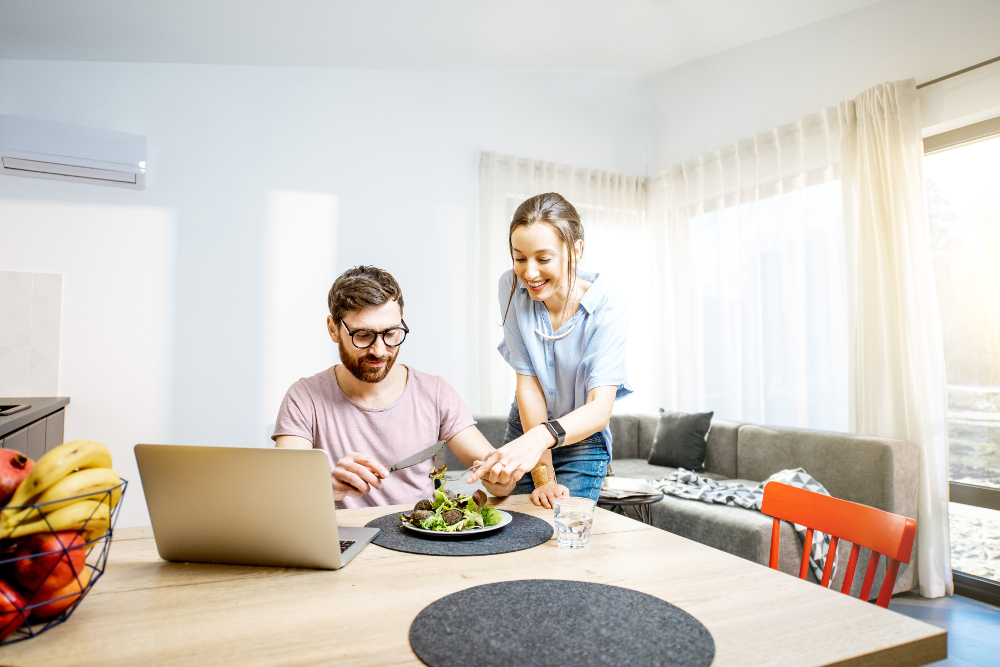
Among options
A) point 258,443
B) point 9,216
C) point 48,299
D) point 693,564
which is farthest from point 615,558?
point 9,216

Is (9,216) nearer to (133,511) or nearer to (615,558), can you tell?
(133,511)

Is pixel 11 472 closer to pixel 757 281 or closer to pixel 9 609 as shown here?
pixel 9 609

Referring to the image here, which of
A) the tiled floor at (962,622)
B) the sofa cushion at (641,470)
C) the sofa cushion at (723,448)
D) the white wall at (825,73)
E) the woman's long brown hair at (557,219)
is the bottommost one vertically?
the tiled floor at (962,622)

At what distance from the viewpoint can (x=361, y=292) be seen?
161 centimetres

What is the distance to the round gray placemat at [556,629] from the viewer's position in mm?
628

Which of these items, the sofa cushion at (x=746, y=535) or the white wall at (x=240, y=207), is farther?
the white wall at (x=240, y=207)

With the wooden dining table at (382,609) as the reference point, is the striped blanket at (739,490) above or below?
below

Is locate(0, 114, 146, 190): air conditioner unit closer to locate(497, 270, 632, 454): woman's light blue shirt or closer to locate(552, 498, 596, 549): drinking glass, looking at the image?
locate(497, 270, 632, 454): woman's light blue shirt

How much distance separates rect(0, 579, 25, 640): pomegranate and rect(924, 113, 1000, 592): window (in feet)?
11.5

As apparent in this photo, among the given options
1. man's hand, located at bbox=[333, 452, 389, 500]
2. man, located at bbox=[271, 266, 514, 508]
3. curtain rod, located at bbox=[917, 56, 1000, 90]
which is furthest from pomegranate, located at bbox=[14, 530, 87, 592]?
curtain rod, located at bbox=[917, 56, 1000, 90]

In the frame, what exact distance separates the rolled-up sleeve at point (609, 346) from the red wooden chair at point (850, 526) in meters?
0.47

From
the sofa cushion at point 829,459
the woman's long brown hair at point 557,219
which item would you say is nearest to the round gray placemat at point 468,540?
the woman's long brown hair at point 557,219

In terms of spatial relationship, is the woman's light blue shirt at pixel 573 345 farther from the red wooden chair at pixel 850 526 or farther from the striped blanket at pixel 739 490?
the striped blanket at pixel 739 490

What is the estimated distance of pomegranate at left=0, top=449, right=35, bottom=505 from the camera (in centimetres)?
67
